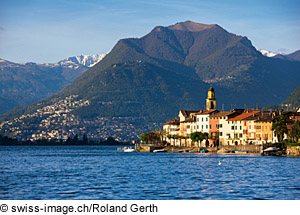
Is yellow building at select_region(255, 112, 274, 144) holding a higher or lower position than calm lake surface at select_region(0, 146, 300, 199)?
higher

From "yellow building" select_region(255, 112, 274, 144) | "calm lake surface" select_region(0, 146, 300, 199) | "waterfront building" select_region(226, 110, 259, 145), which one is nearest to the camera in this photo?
"calm lake surface" select_region(0, 146, 300, 199)

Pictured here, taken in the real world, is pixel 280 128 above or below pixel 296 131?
above

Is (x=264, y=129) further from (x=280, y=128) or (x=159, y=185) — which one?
(x=159, y=185)

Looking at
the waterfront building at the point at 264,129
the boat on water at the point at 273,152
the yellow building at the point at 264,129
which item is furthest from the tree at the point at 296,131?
the yellow building at the point at 264,129

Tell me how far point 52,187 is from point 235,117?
13637 centimetres

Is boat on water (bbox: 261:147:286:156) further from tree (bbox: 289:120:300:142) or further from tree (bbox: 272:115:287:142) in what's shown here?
tree (bbox: 272:115:287:142)

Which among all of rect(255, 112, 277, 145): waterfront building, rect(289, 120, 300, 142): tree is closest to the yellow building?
rect(255, 112, 277, 145): waterfront building
